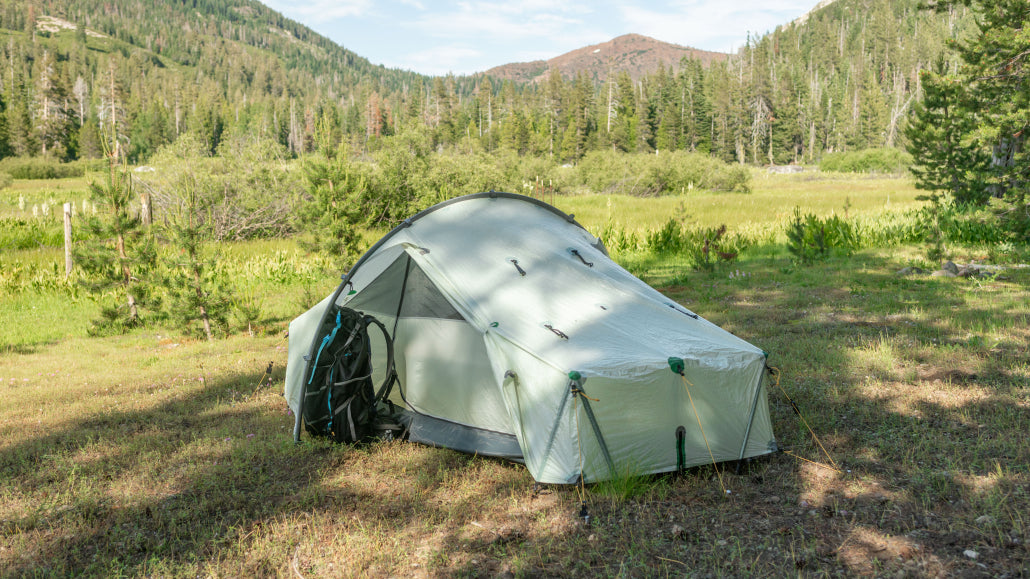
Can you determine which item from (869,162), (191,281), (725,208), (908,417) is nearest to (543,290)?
(908,417)

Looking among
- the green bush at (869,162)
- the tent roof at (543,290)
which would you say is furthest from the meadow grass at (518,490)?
the green bush at (869,162)

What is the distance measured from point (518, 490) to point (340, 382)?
1.54m

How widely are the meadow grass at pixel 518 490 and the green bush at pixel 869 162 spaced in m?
56.2

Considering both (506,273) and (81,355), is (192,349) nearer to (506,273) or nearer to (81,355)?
(81,355)

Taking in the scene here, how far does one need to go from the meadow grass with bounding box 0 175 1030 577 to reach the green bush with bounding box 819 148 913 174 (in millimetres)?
56176

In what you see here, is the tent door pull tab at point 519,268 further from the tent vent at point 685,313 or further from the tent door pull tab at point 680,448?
the tent door pull tab at point 680,448

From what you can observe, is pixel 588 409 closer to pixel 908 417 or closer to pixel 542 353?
pixel 542 353

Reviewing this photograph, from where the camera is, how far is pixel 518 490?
13.3 ft

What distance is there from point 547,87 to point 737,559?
8734 cm

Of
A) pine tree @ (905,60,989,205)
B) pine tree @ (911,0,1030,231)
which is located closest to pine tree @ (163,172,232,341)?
pine tree @ (911,0,1030,231)

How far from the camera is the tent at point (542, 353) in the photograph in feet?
12.6

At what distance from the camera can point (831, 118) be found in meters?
83.0

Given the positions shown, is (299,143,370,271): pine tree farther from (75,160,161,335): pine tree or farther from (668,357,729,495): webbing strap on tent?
(668,357,729,495): webbing strap on tent

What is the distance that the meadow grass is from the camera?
10.6ft
